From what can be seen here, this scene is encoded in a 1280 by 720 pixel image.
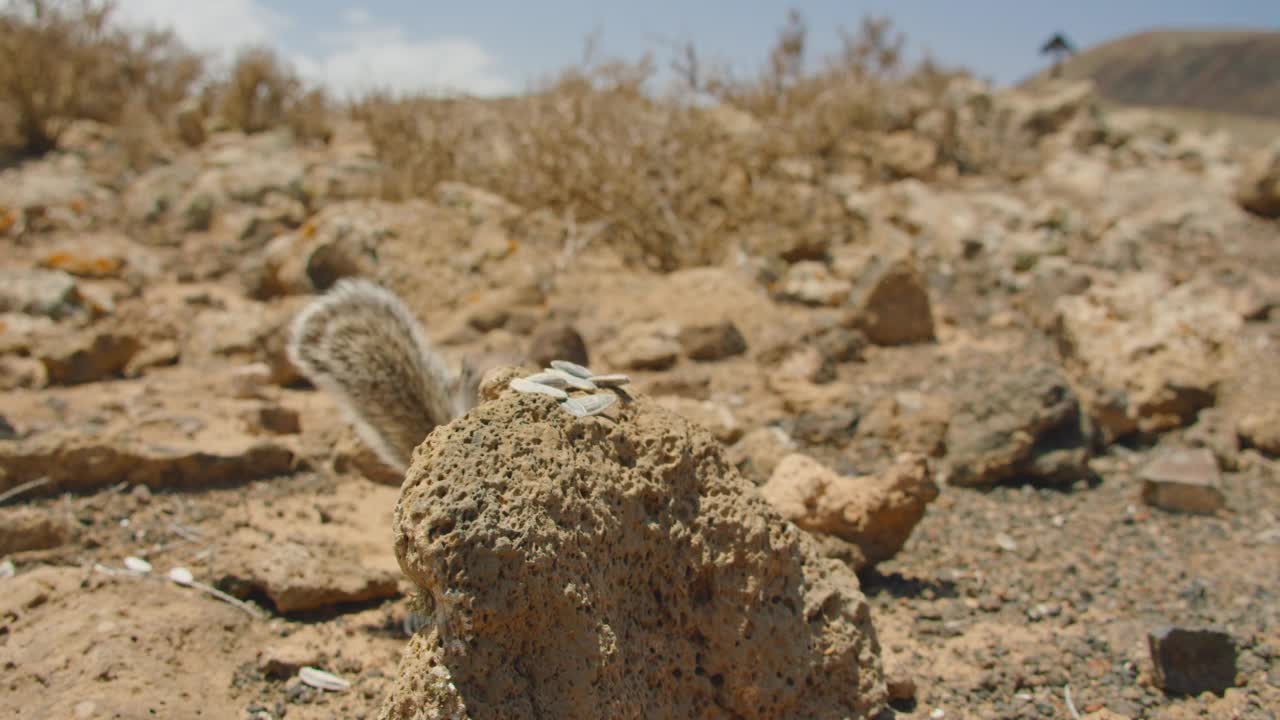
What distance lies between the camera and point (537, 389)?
187 cm

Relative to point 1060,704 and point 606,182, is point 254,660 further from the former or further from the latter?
point 606,182

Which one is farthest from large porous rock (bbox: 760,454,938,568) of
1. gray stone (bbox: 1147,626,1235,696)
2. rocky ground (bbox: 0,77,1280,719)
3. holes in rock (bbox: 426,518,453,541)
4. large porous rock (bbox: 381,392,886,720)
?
holes in rock (bbox: 426,518,453,541)

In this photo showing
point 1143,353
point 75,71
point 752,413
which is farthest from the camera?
point 75,71

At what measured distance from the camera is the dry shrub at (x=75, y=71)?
935cm

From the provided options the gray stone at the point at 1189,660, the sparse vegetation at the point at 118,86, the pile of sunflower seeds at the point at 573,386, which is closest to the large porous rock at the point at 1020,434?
the gray stone at the point at 1189,660

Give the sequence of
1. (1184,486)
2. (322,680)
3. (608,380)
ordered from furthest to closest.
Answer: (1184,486)
(322,680)
(608,380)

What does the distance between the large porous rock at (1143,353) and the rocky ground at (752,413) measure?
0.02 metres

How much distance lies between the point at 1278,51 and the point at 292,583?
135ft

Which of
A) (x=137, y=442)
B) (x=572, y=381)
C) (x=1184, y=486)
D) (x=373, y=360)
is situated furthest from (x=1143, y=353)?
(x=137, y=442)

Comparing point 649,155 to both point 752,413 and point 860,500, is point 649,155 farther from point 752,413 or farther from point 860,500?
point 860,500

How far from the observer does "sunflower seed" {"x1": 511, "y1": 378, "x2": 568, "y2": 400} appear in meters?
1.86

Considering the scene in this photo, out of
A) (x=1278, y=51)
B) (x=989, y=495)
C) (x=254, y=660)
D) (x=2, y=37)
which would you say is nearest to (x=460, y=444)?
(x=254, y=660)

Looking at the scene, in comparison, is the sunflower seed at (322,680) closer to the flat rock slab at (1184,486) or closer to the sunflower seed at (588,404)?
the sunflower seed at (588,404)

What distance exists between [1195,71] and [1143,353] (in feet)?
126
